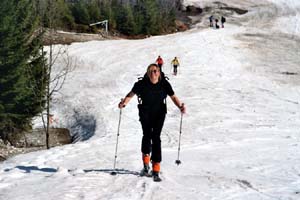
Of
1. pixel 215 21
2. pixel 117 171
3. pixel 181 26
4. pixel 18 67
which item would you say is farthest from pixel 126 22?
pixel 117 171

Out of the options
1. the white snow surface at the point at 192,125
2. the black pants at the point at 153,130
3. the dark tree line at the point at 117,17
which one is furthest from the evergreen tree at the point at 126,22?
the black pants at the point at 153,130

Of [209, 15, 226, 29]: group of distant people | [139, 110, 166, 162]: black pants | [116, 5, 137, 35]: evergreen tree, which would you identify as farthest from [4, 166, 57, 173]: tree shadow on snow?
[209, 15, 226, 29]: group of distant people

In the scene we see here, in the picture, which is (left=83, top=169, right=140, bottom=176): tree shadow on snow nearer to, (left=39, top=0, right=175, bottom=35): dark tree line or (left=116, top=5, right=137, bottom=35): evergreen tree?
(left=39, top=0, right=175, bottom=35): dark tree line

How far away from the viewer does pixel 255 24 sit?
6381 cm

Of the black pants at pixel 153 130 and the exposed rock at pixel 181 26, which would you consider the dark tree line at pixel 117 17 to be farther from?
the black pants at pixel 153 130

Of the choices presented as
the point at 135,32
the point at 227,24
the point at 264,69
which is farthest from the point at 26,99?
the point at 227,24

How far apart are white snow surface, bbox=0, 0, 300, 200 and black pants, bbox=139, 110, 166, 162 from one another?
55 centimetres

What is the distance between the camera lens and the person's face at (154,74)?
7.82 meters

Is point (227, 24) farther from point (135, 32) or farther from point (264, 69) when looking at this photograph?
point (264, 69)

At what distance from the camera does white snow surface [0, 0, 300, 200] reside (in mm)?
7934

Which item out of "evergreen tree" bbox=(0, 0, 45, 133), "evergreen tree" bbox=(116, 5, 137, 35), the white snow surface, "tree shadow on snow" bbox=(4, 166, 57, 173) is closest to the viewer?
the white snow surface

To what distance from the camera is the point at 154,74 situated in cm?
786

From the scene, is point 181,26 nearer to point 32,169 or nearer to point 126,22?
point 126,22

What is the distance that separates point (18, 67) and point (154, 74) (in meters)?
14.1
